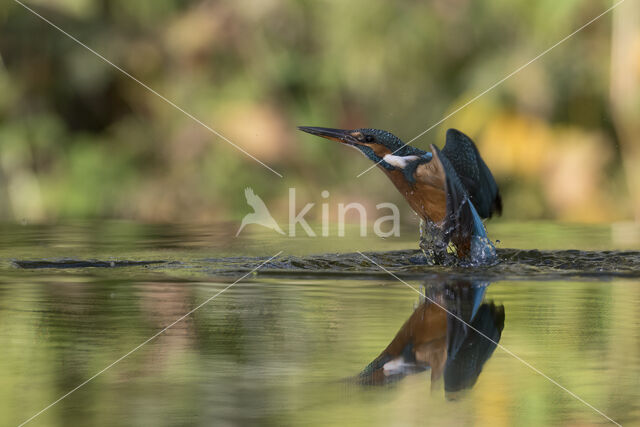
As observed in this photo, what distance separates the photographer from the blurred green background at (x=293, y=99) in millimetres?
13086

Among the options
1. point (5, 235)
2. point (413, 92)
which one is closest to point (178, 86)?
point (413, 92)

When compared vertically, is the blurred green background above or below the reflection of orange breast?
above

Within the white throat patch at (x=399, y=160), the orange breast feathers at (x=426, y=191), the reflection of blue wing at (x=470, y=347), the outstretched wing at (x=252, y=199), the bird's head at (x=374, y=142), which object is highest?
the outstretched wing at (x=252, y=199)

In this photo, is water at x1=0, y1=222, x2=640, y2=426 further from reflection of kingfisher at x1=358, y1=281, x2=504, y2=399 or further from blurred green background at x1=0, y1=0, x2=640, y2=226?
blurred green background at x1=0, y1=0, x2=640, y2=226

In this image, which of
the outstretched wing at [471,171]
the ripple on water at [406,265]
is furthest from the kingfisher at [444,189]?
the ripple on water at [406,265]

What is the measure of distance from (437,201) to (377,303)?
1.82 metres

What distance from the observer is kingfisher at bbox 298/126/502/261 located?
19.9 feet

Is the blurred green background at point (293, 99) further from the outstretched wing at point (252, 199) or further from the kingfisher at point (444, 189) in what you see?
the kingfisher at point (444, 189)

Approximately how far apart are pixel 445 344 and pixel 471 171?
3.52 meters

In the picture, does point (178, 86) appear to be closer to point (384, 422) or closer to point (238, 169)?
point (238, 169)

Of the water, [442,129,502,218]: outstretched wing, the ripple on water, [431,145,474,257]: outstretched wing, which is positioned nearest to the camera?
the water

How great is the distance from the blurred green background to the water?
6681 mm

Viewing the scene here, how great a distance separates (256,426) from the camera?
92.0 inches

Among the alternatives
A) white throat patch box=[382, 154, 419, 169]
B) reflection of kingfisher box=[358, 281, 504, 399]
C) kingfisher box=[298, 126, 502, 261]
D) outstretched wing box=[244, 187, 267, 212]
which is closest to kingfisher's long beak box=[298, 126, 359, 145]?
kingfisher box=[298, 126, 502, 261]
